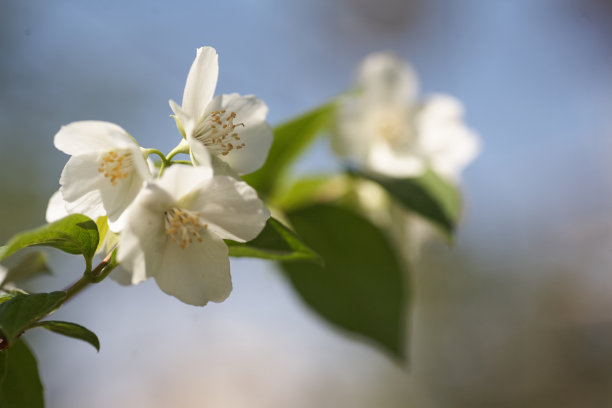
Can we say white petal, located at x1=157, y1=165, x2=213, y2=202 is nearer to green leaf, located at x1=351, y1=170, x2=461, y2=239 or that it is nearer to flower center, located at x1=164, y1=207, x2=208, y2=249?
flower center, located at x1=164, y1=207, x2=208, y2=249

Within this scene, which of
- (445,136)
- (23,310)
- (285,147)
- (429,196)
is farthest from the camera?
(445,136)

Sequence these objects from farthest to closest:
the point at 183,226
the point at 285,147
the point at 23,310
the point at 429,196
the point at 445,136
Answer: the point at 445,136 < the point at 285,147 < the point at 429,196 < the point at 183,226 < the point at 23,310

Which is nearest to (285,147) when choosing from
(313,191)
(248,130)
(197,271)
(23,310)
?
(313,191)

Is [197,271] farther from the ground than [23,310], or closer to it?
farther from the ground

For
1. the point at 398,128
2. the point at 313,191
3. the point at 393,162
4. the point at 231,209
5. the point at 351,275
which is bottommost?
the point at 231,209

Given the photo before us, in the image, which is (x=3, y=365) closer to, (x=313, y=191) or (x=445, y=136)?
(x=313, y=191)

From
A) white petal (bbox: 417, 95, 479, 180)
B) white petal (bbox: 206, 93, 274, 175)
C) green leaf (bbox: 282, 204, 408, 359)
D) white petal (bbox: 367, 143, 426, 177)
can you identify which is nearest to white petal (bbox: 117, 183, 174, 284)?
white petal (bbox: 206, 93, 274, 175)
